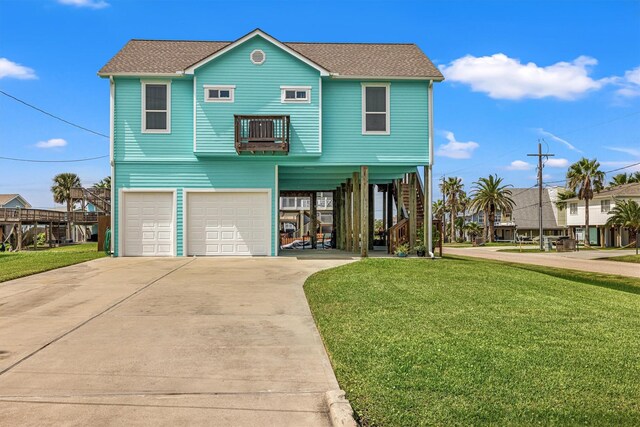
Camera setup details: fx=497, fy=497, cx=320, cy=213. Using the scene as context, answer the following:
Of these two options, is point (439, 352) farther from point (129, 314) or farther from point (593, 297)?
point (593, 297)

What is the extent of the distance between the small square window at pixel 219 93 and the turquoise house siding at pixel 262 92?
14 centimetres

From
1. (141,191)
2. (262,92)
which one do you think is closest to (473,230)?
(262,92)

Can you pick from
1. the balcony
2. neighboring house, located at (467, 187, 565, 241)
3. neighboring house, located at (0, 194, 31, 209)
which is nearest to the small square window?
the balcony

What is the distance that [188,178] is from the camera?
17.3 meters

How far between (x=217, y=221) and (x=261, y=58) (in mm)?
5870

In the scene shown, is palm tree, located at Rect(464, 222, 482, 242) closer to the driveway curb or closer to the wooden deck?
the wooden deck

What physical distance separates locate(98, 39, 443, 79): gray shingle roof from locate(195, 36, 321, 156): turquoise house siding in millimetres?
706

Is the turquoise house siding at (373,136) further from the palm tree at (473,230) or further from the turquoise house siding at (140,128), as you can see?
the palm tree at (473,230)

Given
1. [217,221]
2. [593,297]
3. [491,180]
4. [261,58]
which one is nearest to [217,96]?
[261,58]

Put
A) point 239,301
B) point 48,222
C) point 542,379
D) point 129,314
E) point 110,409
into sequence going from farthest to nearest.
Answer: point 48,222
point 239,301
point 129,314
point 542,379
point 110,409

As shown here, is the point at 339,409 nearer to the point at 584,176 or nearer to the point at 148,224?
the point at 148,224

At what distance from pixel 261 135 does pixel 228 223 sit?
132 inches

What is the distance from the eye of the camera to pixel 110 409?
4004 mm

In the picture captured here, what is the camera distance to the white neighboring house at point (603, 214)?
4816 cm
